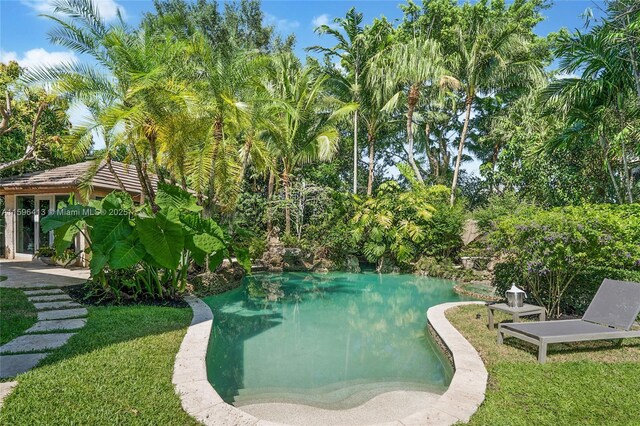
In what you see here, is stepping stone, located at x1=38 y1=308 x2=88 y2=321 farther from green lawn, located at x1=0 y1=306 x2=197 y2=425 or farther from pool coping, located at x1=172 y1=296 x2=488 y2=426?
pool coping, located at x1=172 y1=296 x2=488 y2=426

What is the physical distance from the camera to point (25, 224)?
1453cm

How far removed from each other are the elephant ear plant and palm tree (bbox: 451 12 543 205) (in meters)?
15.0

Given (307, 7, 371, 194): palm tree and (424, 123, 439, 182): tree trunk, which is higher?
(307, 7, 371, 194): palm tree

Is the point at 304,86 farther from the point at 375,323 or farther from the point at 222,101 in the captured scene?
the point at 375,323

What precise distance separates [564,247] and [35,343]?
875 centimetres

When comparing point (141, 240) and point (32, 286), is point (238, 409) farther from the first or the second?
point (32, 286)

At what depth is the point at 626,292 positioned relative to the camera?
616 cm

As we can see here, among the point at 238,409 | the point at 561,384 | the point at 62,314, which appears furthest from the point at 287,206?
the point at 561,384

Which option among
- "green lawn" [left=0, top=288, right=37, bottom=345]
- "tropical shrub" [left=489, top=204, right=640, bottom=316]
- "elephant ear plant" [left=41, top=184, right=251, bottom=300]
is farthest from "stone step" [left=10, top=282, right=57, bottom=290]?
"tropical shrub" [left=489, top=204, right=640, bottom=316]

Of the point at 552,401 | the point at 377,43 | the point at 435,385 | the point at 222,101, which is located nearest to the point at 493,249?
the point at 435,385

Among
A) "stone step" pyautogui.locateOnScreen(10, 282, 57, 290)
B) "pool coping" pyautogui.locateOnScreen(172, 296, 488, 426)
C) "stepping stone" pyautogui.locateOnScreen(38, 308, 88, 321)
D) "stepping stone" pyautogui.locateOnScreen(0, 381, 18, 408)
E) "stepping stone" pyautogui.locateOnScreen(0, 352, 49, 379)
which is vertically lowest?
"pool coping" pyautogui.locateOnScreen(172, 296, 488, 426)

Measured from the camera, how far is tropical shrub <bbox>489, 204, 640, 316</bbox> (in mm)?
7082

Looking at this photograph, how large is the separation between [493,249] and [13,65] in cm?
1680

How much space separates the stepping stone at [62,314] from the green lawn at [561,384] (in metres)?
6.57
